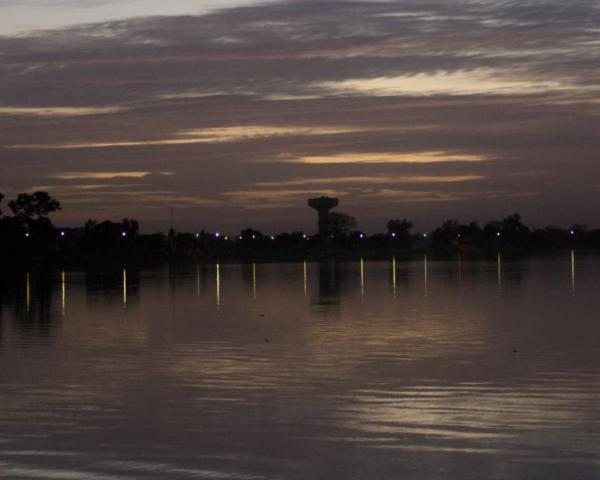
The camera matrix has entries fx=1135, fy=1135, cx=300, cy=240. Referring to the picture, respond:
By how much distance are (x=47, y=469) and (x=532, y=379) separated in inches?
307

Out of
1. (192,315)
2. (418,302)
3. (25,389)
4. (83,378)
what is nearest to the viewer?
(25,389)

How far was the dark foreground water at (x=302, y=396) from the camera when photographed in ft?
33.0

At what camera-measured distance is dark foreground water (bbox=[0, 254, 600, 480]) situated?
1006 cm

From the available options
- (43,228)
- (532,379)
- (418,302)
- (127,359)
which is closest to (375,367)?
(532,379)

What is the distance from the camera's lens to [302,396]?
556 inches

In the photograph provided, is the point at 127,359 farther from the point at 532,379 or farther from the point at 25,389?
the point at 532,379

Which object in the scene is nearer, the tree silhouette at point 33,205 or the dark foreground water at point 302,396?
the dark foreground water at point 302,396

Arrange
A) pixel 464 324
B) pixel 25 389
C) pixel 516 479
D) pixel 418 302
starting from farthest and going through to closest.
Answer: pixel 418 302 < pixel 464 324 < pixel 25 389 < pixel 516 479

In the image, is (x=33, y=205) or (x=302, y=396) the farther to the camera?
(x=33, y=205)

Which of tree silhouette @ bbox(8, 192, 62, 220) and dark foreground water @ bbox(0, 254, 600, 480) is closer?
dark foreground water @ bbox(0, 254, 600, 480)

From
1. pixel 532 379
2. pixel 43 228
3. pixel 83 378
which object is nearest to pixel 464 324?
pixel 532 379

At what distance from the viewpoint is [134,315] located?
29250mm

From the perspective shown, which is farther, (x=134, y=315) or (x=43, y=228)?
(x=43, y=228)

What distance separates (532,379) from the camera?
15484 mm
